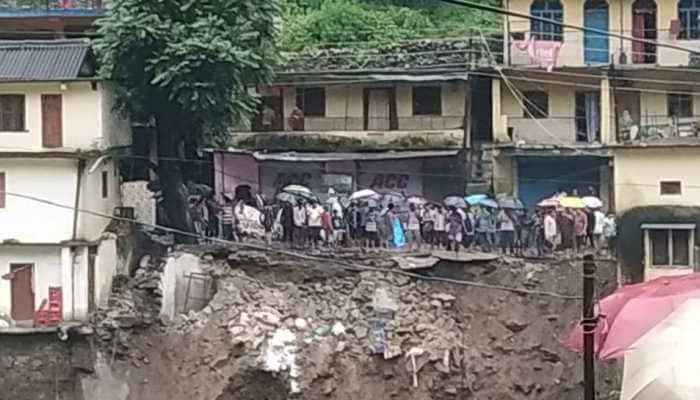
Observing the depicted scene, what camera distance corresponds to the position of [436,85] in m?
36.5

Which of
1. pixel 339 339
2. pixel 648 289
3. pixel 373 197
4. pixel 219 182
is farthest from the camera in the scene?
pixel 219 182

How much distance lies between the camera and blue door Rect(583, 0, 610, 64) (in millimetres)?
34688

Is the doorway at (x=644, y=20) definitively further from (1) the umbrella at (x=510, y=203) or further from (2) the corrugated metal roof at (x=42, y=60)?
(2) the corrugated metal roof at (x=42, y=60)

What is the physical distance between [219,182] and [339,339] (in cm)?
744

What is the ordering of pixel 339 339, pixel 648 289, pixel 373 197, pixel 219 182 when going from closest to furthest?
pixel 648 289
pixel 339 339
pixel 373 197
pixel 219 182

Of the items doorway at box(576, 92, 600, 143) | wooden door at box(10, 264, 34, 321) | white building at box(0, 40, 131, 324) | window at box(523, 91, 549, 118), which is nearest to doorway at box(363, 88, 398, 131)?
window at box(523, 91, 549, 118)

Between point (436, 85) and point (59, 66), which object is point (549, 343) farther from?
point (59, 66)

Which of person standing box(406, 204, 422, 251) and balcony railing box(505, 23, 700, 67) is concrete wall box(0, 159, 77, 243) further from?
balcony railing box(505, 23, 700, 67)

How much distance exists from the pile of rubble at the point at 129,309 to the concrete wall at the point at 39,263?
3.82ft

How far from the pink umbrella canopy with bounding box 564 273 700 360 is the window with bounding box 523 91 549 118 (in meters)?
22.3

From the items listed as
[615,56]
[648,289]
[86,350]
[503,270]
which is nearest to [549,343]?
[503,270]

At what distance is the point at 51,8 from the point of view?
38281mm

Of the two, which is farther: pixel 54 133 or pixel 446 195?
pixel 446 195

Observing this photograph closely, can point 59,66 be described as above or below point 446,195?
above
